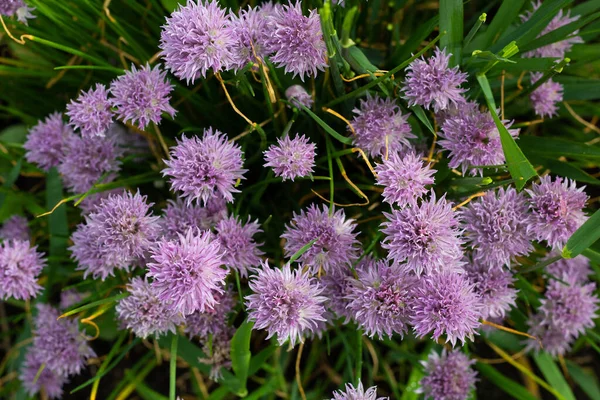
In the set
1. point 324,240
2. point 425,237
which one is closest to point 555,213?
point 425,237

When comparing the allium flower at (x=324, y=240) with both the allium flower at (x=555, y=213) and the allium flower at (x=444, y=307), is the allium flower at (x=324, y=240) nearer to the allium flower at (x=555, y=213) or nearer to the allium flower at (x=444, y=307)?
the allium flower at (x=444, y=307)

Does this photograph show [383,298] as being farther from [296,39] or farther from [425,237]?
[296,39]

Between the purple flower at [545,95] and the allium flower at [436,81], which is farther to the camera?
the purple flower at [545,95]

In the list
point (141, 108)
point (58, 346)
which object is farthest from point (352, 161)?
point (58, 346)

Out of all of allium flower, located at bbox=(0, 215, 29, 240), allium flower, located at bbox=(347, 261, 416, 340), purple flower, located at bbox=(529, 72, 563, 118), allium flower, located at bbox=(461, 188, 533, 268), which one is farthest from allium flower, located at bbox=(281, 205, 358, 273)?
allium flower, located at bbox=(0, 215, 29, 240)

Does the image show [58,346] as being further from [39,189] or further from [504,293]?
[504,293]

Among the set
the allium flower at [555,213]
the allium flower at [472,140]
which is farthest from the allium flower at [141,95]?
the allium flower at [555,213]
